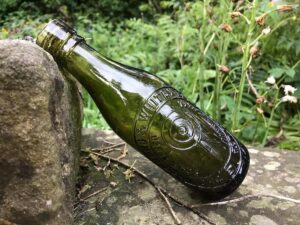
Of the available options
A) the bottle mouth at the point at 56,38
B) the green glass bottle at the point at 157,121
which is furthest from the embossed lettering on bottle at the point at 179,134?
the bottle mouth at the point at 56,38

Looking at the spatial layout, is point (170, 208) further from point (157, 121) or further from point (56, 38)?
point (56, 38)

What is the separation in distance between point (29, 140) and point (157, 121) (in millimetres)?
255

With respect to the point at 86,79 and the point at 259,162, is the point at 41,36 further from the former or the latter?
the point at 259,162

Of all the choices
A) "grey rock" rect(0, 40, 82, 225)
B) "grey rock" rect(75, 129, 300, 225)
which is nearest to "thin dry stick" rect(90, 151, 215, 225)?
"grey rock" rect(75, 129, 300, 225)

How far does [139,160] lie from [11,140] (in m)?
0.43

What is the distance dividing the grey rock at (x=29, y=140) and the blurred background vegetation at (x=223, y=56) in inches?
20.2

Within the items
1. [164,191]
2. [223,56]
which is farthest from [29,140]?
[223,56]

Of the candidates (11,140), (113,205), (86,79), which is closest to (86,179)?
(113,205)

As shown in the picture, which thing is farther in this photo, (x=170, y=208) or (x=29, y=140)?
(x=170, y=208)

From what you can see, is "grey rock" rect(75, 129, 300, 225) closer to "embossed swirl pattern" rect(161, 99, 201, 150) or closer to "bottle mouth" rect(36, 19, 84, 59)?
"embossed swirl pattern" rect(161, 99, 201, 150)

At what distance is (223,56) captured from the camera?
1.29 metres

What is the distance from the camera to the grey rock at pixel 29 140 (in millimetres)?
596

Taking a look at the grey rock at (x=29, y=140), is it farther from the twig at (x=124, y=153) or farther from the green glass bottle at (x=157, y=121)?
the twig at (x=124, y=153)

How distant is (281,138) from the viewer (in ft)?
5.37
